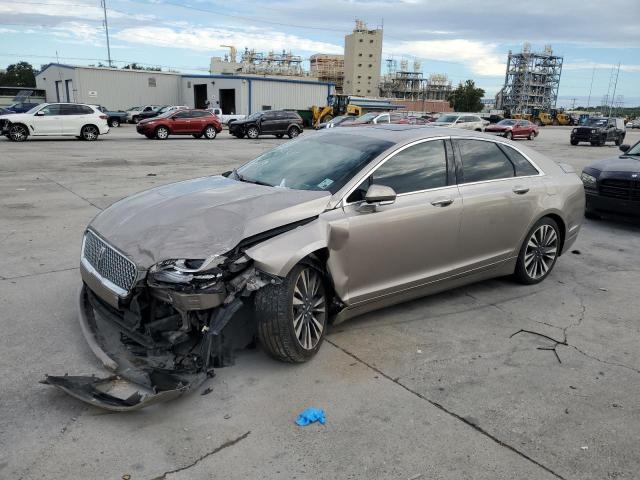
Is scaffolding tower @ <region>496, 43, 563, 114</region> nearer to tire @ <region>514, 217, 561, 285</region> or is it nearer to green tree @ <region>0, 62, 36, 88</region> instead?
green tree @ <region>0, 62, 36, 88</region>

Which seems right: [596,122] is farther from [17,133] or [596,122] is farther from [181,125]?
[17,133]

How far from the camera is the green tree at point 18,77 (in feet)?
354

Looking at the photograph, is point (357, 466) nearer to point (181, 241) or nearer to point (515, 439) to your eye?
point (515, 439)

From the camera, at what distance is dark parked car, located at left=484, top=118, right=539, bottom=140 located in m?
38.1

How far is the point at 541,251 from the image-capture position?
5.68 m

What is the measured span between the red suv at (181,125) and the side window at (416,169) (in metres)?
24.3

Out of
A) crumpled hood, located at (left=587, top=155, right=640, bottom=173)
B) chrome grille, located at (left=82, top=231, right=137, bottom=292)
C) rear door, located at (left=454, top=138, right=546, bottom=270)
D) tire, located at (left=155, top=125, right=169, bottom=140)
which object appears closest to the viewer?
chrome grille, located at (left=82, top=231, right=137, bottom=292)

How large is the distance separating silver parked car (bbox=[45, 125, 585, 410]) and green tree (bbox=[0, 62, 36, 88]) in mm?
122784

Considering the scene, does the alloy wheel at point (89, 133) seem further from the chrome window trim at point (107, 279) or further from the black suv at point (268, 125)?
the chrome window trim at point (107, 279)

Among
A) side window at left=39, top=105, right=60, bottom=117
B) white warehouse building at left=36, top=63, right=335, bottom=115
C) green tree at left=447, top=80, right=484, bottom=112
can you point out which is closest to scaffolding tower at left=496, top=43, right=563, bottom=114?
green tree at left=447, top=80, right=484, bottom=112

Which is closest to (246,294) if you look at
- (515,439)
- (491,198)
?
(515,439)

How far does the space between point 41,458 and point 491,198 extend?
4053mm

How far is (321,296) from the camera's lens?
3928 millimetres

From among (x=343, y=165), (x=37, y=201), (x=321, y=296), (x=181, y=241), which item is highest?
(x=343, y=165)
